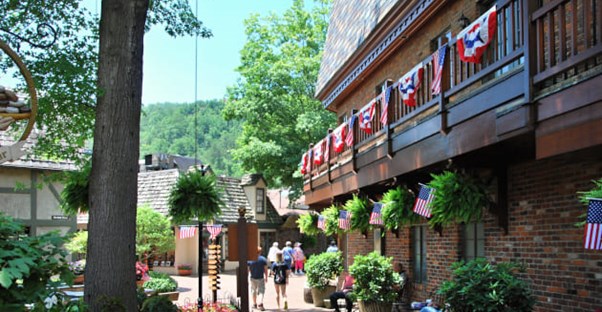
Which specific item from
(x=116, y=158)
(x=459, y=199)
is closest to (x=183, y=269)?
(x=116, y=158)

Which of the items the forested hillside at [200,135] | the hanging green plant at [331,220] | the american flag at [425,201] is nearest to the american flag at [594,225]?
the american flag at [425,201]

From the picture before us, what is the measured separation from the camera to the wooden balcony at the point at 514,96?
241 inches

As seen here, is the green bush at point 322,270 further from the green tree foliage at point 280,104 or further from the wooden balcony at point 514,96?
the green tree foliage at point 280,104

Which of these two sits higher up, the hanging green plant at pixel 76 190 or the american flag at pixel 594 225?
the hanging green plant at pixel 76 190

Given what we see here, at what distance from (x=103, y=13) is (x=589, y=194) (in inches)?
242

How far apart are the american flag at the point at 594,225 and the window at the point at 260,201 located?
33.5 metres

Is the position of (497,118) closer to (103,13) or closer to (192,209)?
(103,13)

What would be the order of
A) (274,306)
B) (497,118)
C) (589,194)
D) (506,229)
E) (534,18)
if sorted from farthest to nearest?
(274,306) < (506,229) < (497,118) < (534,18) < (589,194)

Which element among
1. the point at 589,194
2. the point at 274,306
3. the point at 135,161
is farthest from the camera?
the point at 274,306

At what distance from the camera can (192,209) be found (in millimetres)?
12461

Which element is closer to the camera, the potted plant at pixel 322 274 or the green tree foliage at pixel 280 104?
the potted plant at pixel 322 274

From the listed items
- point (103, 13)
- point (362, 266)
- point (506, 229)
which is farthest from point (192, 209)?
point (506, 229)

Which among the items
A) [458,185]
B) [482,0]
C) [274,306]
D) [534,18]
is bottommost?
[274,306]

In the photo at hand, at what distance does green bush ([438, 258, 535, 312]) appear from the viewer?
781 cm
